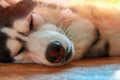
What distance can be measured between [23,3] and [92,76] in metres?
0.59

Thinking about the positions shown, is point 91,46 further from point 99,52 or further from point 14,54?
point 14,54

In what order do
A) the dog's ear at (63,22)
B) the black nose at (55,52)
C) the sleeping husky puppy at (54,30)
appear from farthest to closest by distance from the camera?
1. the dog's ear at (63,22)
2. the sleeping husky puppy at (54,30)
3. the black nose at (55,52)

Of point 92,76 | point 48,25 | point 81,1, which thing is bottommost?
point 92,76

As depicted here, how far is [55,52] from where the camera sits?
1.15 m

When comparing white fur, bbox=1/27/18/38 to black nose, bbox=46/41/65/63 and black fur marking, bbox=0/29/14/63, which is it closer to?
black fur marking, bbox=0/29/14/63

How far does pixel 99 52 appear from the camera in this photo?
1.39m

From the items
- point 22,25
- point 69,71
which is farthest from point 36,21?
point 69,71

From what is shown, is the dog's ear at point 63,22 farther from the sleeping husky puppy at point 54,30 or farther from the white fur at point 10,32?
the white fur at point 10,32

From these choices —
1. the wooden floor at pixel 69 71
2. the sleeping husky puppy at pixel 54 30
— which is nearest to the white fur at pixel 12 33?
the sleeping husky puppy at pixel 54 30

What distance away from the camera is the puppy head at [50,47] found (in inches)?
45.6

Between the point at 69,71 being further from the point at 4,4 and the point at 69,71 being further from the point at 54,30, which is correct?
the point at 4,4

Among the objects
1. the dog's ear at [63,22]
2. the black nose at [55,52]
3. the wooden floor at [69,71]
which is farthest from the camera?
the dog's ear at [63,22]

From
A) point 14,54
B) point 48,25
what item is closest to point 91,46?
point 48,25

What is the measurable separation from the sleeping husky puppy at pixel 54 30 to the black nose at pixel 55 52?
4 cm
